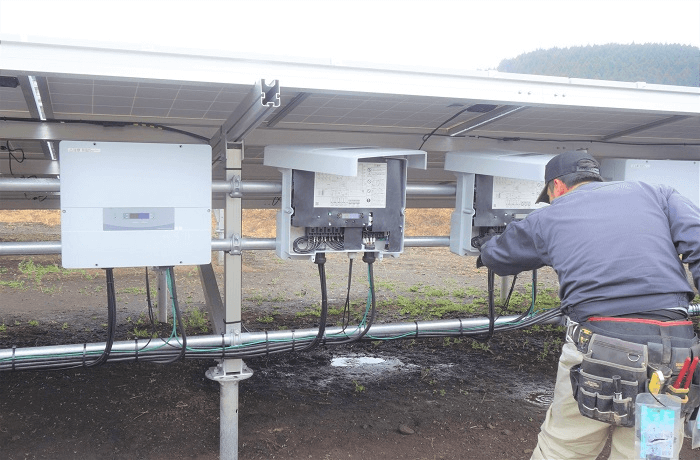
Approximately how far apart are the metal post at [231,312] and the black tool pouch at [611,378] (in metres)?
1.73

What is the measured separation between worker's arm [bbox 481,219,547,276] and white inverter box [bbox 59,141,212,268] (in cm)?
137

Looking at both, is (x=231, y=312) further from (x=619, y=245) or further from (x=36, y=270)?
(x=36, y=270)

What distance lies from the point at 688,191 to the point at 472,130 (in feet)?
4.90

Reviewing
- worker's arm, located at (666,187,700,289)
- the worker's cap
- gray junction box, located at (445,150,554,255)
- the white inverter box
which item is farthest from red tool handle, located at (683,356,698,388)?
the white inverter box

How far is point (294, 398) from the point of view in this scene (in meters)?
4.39

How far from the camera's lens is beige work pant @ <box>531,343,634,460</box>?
260 cm

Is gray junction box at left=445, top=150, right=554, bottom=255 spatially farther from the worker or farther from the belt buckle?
the belt buckle

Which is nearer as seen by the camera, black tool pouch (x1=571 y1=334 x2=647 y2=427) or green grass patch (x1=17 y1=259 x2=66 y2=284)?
black tool pouch (x1=571 y1=334 x2=647 y2=427)

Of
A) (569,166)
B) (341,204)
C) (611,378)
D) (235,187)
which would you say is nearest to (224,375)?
(235,187)

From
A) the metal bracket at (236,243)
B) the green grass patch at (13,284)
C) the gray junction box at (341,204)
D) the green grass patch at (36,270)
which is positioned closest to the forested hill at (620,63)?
the green grass patch at (36,270)

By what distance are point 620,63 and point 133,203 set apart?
36.3m

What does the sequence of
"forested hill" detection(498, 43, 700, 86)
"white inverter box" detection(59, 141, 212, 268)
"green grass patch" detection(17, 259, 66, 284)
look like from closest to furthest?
1. "white inverter box" detection(59, 141, 212, 268)
2. "green grass patch" detection(17, 259, 66, 284)
3. "forested hill" detection(498, 43, 700, 86)

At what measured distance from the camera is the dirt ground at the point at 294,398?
366 centimetres

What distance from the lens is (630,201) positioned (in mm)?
2480
